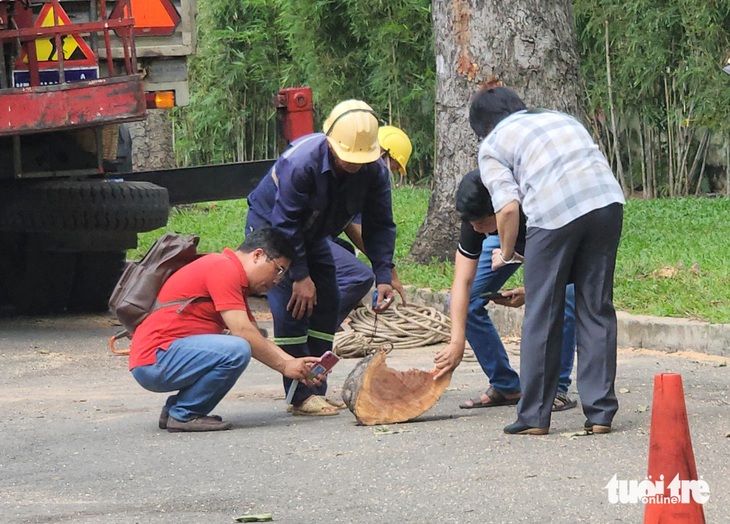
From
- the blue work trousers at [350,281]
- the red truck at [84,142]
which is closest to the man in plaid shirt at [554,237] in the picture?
the blue work trousers at [350,281]

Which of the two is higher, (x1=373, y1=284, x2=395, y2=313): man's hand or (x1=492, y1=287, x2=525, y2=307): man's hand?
(x1=492, y1=287, x2=525, y2=307): man's hand

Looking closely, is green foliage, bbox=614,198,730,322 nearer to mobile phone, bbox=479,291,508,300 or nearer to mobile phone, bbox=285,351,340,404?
mobile phone, bbox=479,291,508,300

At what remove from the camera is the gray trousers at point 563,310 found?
220 inches

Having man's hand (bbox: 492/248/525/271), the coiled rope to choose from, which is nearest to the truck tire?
the coiled rope

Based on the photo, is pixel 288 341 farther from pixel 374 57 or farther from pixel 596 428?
pixel 374 57

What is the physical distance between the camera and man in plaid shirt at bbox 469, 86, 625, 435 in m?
5.55

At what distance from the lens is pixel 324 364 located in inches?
244

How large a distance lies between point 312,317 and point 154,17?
11.4ft

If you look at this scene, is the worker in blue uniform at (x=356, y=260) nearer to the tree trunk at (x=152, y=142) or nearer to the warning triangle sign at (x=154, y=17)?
the warning triangle sign at (x=154, y=17)

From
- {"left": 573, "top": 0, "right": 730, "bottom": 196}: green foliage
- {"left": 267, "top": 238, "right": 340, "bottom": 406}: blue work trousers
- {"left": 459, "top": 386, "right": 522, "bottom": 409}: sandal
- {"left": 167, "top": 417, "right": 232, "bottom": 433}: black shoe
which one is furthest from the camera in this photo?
{"left": 573, "top": 0, "right": 730, "bottom": 196}: green foliage

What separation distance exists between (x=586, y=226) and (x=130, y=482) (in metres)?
2.03

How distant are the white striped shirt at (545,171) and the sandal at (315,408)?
5.03 feet

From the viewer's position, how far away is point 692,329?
8.10 metres

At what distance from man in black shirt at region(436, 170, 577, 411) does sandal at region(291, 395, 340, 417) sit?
2.03 ft
